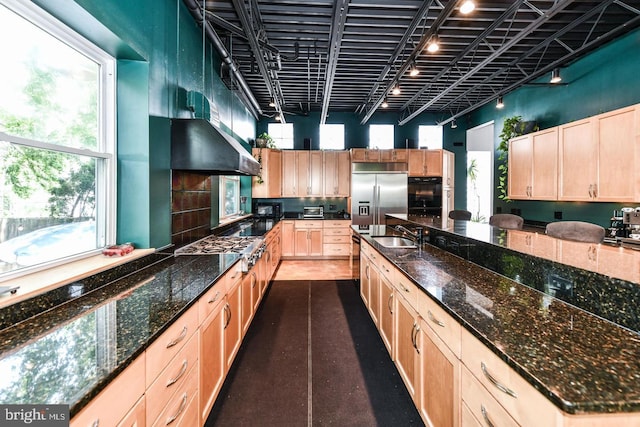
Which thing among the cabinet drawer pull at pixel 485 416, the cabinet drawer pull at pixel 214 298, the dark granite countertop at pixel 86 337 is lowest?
the cabinet drawer pull at pixel 485 416

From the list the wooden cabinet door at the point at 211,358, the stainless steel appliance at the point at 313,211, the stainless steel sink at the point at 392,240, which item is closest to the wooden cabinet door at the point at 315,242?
the stainless steel appliance at the point at 313,211

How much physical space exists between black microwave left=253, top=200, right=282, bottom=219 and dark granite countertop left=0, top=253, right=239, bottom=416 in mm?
4852

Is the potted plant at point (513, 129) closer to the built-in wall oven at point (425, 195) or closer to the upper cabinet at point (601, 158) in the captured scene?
the upper cabinet at point (601, 158)

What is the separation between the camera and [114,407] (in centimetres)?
91

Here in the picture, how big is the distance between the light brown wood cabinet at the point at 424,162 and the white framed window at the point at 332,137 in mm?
1771

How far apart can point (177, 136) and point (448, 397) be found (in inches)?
109

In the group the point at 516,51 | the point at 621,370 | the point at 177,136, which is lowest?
the point at 621,370

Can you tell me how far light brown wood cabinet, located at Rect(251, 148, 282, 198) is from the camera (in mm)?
6617

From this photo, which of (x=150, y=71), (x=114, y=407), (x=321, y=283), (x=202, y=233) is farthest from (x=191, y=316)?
(x=321, y=283)

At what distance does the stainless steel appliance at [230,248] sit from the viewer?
2732mm

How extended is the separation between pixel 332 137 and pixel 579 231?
5569mm

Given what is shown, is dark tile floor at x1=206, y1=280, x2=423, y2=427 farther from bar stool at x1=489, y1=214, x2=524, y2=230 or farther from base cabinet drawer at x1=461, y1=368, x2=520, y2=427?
bar stool at x1=489, y1=214, x2=524, y2=230

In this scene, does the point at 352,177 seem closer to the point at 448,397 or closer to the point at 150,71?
the point at 150,71

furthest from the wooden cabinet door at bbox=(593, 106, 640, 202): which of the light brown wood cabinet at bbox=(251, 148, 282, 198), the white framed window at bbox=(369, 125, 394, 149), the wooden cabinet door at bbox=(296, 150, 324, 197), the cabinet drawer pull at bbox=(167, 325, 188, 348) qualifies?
the light brown wood cabinet at bbox=(251, 148, 282, 198)
